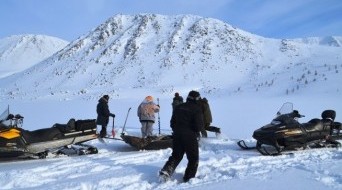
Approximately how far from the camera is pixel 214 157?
29.3 ft

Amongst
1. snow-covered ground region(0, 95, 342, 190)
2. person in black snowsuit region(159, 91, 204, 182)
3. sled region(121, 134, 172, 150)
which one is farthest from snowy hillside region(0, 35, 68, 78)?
person in black snowsuit region(159, 91, 204, 182)

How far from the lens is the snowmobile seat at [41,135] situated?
31.4ft

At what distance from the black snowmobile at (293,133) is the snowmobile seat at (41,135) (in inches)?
181

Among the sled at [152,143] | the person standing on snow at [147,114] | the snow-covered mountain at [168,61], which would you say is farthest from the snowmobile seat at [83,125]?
the snow-covered mountain at [168,61]

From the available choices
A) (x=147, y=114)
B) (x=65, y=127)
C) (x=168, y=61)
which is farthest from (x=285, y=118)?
(x=168, y=61)

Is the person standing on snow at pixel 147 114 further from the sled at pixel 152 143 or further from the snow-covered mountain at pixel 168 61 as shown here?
the snow-covered mountain at pixel 168 61

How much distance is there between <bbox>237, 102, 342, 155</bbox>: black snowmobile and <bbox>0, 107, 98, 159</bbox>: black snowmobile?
411cm

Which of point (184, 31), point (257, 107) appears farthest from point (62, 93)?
point (257, 107)

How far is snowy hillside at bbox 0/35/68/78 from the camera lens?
91.2m

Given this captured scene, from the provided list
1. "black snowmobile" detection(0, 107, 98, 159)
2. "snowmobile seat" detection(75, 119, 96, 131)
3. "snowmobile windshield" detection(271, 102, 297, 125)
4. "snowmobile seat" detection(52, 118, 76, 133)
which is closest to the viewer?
"black snowmobile" detection(0, 107, 98, 159)

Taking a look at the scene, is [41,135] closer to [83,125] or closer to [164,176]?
[83,125]

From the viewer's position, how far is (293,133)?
380 inches

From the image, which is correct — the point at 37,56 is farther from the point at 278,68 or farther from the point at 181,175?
the point at 181,175

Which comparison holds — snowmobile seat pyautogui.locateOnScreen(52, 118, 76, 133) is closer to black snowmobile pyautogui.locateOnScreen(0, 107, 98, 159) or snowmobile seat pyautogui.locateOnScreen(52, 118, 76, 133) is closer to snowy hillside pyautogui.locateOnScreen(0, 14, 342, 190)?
black snowmobile pyautogui.locateOnScreen(0, 107, 98, 159)
